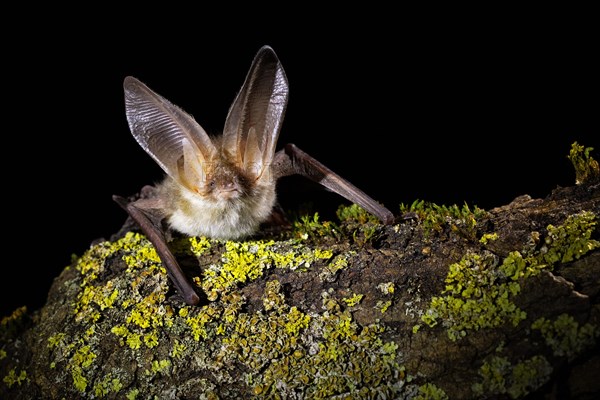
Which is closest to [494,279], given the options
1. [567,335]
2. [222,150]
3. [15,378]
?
[567,335]

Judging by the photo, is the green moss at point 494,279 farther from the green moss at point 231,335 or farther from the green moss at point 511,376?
the green moss at point 231,335

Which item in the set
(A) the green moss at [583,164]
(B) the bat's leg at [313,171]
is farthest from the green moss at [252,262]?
(A) the green moss at [583,164]

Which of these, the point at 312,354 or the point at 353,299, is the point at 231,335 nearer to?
the point at 312,354

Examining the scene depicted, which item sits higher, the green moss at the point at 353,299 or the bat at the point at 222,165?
the bat at the point at 222,165

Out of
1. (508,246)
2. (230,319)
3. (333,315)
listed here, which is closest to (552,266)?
(508,246)

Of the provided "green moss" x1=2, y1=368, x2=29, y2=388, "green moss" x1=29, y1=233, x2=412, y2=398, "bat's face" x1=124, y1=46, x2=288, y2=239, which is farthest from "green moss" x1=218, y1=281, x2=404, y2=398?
"green moss" x1=2, y1=368, x2=29, y2=388

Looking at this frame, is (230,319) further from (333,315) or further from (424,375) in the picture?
(424,375)

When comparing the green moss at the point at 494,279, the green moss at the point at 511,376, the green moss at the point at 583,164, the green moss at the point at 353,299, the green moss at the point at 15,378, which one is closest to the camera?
the green moss at the point at 511,376
